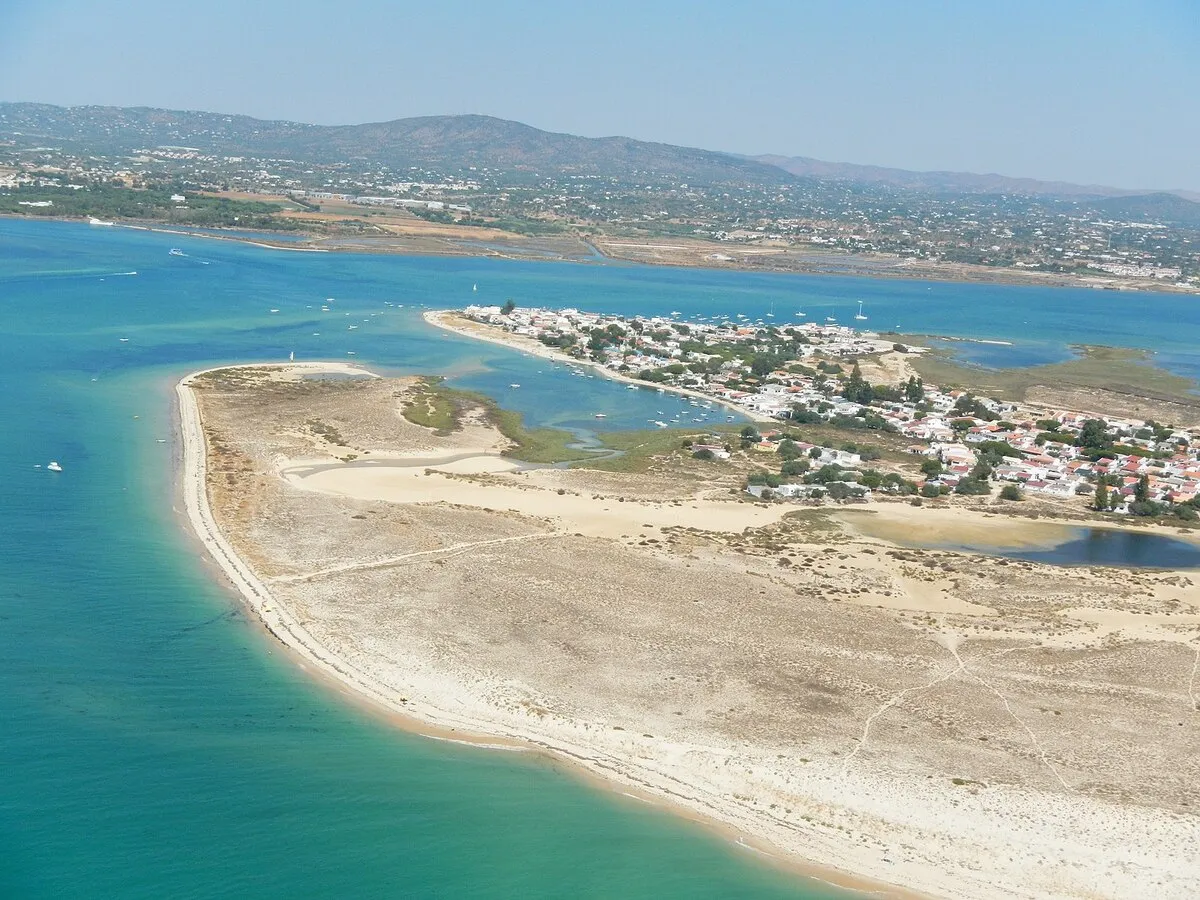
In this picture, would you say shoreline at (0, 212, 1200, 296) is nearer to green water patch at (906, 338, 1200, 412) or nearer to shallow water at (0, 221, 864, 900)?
green water patch at (906, 338, 1200, 412)

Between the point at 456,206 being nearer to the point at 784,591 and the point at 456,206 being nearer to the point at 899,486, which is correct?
the point at 899,486

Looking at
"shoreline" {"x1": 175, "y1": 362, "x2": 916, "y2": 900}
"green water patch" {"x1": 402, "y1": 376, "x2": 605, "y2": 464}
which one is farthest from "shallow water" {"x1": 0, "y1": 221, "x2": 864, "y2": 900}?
"green water patch" {"x1": 402, "y1": 376, "x2": 605, "y2": 464}

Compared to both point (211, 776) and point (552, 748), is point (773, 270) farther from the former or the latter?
point (211, 776)

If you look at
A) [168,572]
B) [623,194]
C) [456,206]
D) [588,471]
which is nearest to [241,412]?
[588,471]

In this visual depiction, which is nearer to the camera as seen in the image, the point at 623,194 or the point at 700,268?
the point at 700,268

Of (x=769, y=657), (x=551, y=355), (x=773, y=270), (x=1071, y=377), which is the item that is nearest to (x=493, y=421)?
(x=551, y=355)
